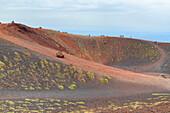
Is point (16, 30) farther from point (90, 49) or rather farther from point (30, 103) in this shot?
point (30, 103)

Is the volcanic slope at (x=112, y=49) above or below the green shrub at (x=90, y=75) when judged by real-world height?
above

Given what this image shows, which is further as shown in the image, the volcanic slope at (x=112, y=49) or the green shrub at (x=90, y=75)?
the volcanic slope at (x=112, y=49)

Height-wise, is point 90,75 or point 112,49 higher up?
point 112,49

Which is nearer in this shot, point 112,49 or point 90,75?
point 90,75

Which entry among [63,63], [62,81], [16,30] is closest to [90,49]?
[16,30]

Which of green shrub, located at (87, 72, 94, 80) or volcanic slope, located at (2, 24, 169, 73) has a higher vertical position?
volcanic slope, located at (2, 24, 169, 73)

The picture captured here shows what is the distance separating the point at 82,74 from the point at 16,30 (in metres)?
31.6

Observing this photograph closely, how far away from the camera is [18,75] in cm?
2825

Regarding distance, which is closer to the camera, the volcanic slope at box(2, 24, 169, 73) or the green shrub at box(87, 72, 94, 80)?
the green shrub at box(87, 72, 94, 80)

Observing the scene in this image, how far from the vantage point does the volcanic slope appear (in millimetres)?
66688

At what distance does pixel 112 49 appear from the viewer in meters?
80.1

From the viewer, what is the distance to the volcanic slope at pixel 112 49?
66688 mm

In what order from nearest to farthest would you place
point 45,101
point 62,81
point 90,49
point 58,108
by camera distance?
point 58,108
point 45,101
point 62,81
point 90,49

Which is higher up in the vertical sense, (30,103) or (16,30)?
(16,30)
